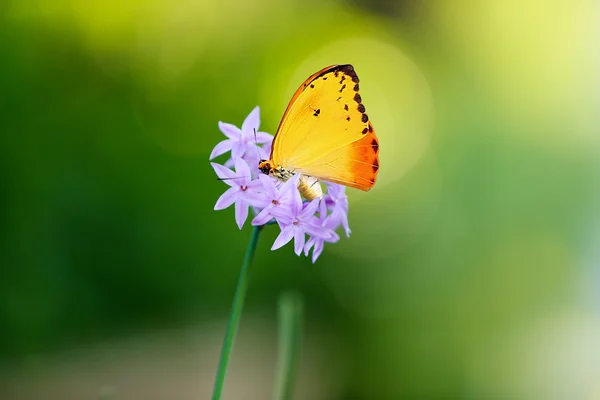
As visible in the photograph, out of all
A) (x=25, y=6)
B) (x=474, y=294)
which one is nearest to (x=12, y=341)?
(x=25, y=6)

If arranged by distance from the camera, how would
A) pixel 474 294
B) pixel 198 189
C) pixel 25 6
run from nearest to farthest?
pixel 25 6 → pixel 198 189 → pixel 474 294

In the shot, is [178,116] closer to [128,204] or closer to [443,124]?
[128,204]

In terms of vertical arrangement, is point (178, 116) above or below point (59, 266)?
above

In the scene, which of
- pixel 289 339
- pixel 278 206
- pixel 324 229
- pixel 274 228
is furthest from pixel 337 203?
pixel 274 228

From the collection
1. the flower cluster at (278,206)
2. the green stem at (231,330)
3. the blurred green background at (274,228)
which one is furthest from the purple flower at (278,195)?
the blurred green background at (274,228)

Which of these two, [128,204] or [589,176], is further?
[589,176]

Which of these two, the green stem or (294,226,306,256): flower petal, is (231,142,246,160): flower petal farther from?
the green stem

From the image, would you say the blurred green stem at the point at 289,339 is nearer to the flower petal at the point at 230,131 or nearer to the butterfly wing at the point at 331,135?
the butterfly wing at the point at 331,135

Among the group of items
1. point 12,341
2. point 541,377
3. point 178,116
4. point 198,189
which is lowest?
point 12,341
